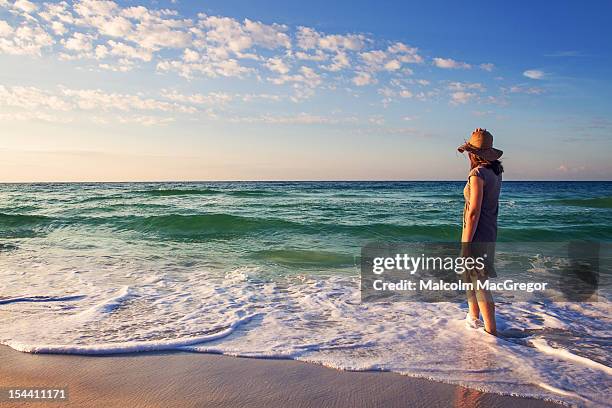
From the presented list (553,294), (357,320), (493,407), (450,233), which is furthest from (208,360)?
(450,233)

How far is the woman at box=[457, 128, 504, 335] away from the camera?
4516 mm

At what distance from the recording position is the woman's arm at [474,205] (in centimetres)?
448

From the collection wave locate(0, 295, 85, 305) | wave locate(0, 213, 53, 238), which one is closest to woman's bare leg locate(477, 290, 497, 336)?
wave locate(0, 295, 85, 305)

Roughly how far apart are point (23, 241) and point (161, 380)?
38.8 feet

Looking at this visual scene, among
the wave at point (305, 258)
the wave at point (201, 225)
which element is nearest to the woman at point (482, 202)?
the wave at point (305, 258)

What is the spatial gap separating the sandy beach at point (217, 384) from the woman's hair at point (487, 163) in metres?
2.28

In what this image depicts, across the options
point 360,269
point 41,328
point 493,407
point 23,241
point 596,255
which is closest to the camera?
point 493,407

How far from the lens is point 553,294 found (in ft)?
23.0

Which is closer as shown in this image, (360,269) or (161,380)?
(161,380)

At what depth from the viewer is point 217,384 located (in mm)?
3486

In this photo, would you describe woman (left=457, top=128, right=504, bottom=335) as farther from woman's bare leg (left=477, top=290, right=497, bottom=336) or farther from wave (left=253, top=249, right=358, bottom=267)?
wave (left=253, top=249, right=358, bottom=267)

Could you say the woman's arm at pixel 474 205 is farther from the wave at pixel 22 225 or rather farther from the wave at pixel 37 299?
the wave at pixel 22 225

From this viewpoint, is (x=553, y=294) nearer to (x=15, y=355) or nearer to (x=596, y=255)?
(x=596, y=255)

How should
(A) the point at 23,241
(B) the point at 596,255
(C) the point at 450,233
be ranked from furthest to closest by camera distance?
(C) the point at 450,233 → (A) the point at 23,241 → (B) the point at 596,255
